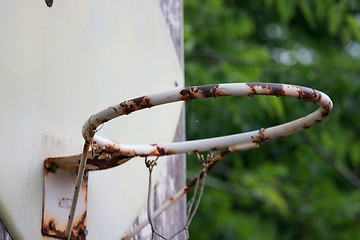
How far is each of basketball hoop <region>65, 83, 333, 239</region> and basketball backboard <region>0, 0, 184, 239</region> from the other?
0.05 metres

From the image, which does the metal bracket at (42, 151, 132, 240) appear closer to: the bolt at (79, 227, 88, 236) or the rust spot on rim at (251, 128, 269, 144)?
the bolt at (79, 227, 88, 236)

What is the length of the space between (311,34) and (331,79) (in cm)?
66

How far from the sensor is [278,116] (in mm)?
2803

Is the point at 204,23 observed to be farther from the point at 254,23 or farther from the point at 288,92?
the point at 288,92

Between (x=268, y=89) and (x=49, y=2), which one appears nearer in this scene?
(x=268, y=89)

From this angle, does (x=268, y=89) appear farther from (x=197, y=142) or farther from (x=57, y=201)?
(x=57, y=201)

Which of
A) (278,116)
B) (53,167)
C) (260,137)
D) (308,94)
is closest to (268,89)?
(308,94)

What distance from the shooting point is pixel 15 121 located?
1186mm

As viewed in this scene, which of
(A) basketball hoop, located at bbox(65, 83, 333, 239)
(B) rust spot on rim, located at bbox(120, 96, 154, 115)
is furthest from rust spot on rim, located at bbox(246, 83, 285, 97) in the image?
(B) rust spot on rim, located at bbox(120, 96, 154, 115)

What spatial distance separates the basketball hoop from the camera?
1.06 metres

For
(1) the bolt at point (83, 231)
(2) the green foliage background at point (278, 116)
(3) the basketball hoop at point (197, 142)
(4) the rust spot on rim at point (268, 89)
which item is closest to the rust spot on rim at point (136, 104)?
(3) the basketball hoop at point (197, 142)

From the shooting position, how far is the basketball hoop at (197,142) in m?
1.06

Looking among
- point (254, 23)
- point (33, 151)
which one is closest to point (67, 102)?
point (33, 151)

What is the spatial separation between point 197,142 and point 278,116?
5.20ft
